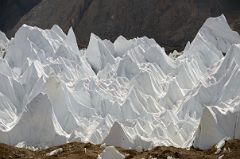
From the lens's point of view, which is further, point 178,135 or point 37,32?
point 37,32

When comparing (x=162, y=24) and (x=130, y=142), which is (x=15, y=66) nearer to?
(x=130, y=142)

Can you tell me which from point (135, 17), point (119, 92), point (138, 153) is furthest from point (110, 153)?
point (135, 17)

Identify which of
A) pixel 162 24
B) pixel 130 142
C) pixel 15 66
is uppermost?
pixel 130 142

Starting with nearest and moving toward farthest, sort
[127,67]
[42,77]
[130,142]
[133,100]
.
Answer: [130,142] → [133,100] → [42,77] → [127,67]

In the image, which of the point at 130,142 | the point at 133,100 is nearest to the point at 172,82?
the point at 133,100

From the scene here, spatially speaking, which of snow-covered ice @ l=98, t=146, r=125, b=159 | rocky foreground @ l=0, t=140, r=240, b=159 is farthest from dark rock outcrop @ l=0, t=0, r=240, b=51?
snow-covered ice @ l=98, t=146, r=125, b=159

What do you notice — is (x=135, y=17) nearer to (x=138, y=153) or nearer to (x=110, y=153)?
(x=138, y=153)

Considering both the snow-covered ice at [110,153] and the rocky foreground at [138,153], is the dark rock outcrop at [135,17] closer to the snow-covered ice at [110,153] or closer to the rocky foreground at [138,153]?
the rocky foreground at [138,153]

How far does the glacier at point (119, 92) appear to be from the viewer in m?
29.9

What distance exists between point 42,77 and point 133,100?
7.54 metres

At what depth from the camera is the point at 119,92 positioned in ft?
139

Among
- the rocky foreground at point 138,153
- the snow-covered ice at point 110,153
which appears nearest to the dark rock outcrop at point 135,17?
the rocky foreground at point 138,153

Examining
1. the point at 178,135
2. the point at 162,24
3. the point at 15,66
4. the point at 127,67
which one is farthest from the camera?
the point at 162,24

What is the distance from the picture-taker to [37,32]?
51688 millimetres
